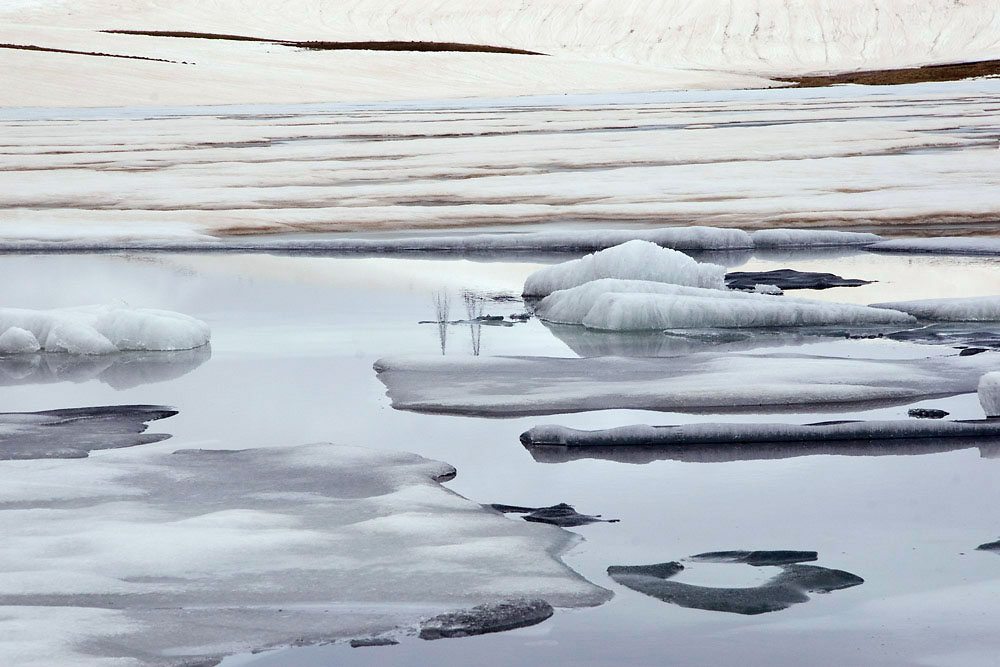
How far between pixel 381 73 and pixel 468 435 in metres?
41.5

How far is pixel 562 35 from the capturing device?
76.1 meters

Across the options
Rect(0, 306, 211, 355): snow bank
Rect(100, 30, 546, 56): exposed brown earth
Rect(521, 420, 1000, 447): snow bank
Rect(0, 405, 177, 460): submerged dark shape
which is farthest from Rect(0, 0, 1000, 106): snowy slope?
Rect(521, 420, 1000, 447): snow bank

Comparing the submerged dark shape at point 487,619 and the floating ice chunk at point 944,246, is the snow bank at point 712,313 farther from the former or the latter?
the submerged dark shape at point 487,619

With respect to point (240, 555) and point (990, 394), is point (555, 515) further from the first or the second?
point (990, 394)

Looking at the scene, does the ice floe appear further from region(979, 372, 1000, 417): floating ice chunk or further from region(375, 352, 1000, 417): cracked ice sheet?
region(375, 352, 1000, 417): cracked ice sheet

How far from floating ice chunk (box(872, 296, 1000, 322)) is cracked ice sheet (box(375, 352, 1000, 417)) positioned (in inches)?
33.8

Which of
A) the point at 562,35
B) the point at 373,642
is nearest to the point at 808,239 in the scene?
the point at 373,642

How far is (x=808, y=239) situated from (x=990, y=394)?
14.5ft

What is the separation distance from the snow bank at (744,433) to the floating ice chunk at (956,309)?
77.1 inches

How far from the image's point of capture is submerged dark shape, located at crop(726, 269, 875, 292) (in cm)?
656

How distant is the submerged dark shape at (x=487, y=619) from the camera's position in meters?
2.33

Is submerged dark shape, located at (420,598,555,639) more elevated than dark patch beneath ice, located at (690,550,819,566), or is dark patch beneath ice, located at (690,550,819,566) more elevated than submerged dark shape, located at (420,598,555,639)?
dark patch beneath ice, located at (690,550,819,566)

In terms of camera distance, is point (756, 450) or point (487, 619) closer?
point (487, 619)

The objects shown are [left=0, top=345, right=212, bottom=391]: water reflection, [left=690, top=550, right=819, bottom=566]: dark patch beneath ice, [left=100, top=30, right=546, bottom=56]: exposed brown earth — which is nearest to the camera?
[left=690, top=550, right=819, bottom=566]: dark patch beneath ice
